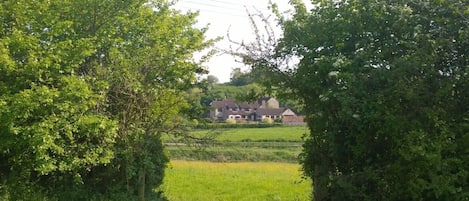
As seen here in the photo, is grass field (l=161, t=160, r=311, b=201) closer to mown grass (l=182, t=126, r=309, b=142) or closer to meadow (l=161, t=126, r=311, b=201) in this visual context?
meadow (l=161, t=126, r=311, b=201)

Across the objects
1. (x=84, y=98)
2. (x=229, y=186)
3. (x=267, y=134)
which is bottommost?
(x=229, y=186)

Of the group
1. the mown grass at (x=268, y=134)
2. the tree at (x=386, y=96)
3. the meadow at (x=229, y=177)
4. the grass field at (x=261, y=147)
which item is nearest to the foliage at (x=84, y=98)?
the meadow at (x=229, y=177)

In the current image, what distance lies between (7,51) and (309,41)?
19.4 feet

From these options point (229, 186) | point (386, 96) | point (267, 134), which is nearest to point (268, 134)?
point (267, 134)

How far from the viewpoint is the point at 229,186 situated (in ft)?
65.8

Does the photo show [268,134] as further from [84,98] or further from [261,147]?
[84,98]

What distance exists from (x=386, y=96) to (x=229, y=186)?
40.4ft

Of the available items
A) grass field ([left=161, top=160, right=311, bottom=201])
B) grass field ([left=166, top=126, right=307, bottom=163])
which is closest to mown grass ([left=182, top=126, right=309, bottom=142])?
grass field ([left=166, top=126, right=307, bottom=163])

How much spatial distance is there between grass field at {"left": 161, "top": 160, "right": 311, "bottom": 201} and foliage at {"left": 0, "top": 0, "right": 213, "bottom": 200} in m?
3.97

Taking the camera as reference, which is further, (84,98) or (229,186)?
(229,186)

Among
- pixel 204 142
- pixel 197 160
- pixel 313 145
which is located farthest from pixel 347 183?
pixel 197 160

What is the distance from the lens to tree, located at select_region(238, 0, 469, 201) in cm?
806

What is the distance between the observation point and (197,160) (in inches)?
1298

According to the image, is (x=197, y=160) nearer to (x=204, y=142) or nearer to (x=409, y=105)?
(x=204, y=142)
